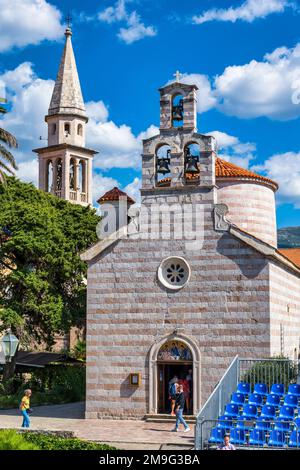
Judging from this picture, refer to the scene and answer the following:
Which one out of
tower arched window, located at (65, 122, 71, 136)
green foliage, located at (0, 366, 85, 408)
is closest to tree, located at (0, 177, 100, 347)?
green foliage, located at (0, 366, 85, 408)

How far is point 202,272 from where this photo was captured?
27.6 meters

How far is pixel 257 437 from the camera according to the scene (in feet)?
64.0

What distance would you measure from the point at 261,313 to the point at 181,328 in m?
3.25

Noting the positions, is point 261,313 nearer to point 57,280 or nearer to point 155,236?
point 155,236

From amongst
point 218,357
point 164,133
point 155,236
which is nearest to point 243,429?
point 218,357

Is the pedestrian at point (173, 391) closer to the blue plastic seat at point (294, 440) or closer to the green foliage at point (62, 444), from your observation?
the blue plastic seat at point (294, 440)

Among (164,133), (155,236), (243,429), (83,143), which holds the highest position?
(83,143)

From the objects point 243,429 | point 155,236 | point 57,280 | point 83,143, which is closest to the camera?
point 243,429

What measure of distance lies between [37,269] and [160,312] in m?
11.0

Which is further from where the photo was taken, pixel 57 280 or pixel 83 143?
pixel 83 143

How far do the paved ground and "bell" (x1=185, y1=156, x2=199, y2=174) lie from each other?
1028cm

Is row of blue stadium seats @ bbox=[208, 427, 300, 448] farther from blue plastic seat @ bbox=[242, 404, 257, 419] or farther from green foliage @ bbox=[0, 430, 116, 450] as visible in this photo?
green foliage @ bbox=[0, 430, 116, 450]

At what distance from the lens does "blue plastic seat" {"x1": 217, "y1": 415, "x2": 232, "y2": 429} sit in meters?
19.8

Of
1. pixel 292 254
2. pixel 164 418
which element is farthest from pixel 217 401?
pixel 292 254
